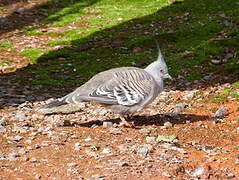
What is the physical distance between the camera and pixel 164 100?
1368 centimetres

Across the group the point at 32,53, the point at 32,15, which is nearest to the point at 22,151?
the point at 32,53

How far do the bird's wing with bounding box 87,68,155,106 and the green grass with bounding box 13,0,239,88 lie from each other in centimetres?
389

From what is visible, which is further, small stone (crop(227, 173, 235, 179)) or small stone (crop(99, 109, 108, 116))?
small stone (crop(99, 109, 108, 116))

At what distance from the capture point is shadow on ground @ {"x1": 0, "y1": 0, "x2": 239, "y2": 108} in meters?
16.1

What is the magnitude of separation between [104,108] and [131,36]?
10.2 meters

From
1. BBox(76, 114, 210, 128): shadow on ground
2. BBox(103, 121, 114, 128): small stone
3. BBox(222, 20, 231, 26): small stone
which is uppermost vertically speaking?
BBox(103, 121, 114, 128): small stone

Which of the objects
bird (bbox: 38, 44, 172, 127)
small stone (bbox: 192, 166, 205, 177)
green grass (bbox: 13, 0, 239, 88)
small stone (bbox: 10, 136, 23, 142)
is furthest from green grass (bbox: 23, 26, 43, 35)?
small stone (bbox: 192, 166, 205, 177)

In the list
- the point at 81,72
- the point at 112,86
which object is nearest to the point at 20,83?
the point at 81,72

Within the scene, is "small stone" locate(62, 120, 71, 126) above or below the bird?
below

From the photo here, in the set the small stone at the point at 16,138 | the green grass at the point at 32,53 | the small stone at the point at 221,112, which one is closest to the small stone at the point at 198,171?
the small stone at the point at 16,138

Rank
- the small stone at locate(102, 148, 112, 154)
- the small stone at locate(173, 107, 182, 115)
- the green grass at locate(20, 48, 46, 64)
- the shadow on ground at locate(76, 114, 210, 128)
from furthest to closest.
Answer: the green grass at locate(20, 48, 46, 64) < the small stone at locate(173, 107, 182, 115) < the shadow on ground at locate(76, 114, 210, 128) < the small stone at locate(102, 148, 112, 154)

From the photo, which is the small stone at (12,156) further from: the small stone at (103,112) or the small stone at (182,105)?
the small stone at (182,105)

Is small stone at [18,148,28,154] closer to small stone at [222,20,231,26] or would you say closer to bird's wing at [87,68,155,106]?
bird's wing at [87,68,155,106]

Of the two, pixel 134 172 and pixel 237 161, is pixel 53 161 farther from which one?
pixel 237 161
